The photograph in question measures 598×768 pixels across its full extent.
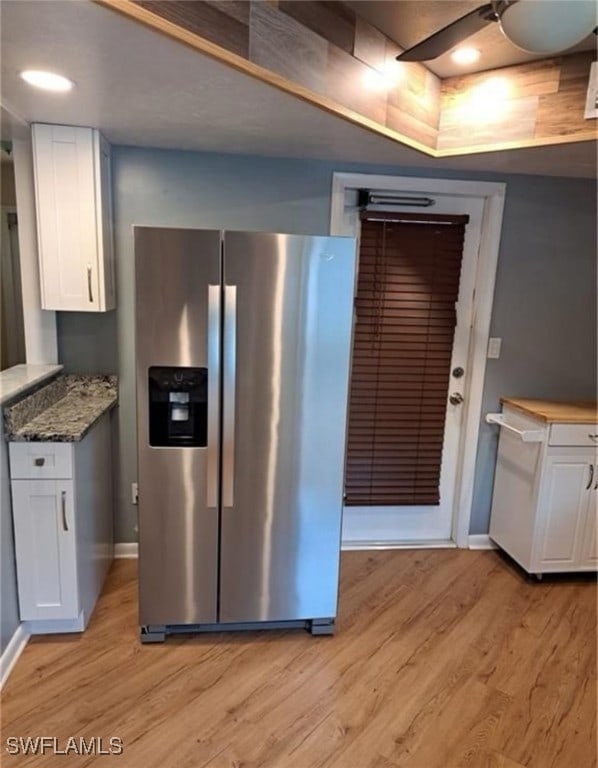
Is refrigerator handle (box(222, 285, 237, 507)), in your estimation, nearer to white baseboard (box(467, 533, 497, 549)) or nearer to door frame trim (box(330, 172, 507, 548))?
door frame trim (box(330, 172, 507, 548))

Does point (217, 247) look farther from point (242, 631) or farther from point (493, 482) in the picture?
point (493, 482)

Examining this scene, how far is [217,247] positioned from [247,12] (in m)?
0.73

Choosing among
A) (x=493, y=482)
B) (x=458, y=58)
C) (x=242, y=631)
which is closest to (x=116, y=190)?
(x=458, y=58)

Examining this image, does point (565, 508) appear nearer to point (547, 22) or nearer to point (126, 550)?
point (547, 22)

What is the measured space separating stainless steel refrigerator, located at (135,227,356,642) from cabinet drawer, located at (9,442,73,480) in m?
0.31

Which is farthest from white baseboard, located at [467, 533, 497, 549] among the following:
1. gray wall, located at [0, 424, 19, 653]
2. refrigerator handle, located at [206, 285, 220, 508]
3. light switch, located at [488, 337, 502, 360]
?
gray wall, located at [0, 424, 19, 653]

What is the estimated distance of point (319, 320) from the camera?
2.02 metres

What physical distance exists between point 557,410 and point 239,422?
1.79 m

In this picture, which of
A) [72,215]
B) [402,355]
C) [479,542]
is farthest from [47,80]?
[479,542]

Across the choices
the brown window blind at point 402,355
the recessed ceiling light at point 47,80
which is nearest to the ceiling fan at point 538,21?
the recessed ceiling light at point 47,80

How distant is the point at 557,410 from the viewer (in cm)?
275

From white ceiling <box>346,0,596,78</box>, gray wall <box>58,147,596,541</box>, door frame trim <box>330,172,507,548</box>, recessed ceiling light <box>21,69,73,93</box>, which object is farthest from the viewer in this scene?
door frame trim <box>330,172,507,548</box>

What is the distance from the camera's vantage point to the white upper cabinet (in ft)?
7.30

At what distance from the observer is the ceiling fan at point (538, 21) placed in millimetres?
1136
